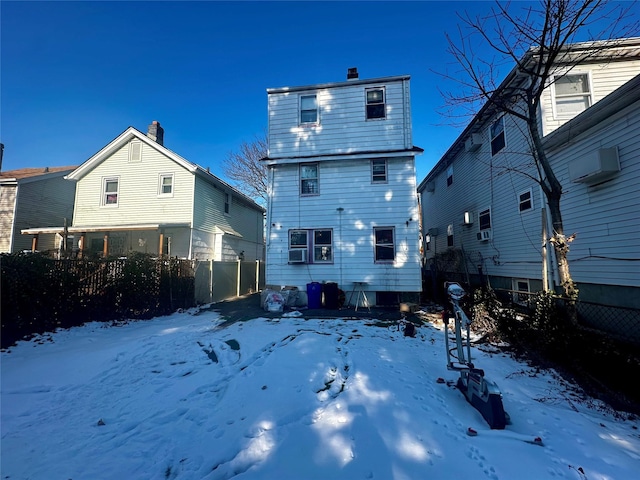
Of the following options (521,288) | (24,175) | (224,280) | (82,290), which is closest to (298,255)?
(224,280)

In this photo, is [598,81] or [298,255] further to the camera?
[298,255]

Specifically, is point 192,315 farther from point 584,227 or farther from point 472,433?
point 584,227

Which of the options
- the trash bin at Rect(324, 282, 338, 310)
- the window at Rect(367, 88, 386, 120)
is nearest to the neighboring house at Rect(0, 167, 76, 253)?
the trash bin at Rect(324, 282, 338, 310)

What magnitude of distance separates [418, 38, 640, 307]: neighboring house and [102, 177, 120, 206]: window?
630 inches

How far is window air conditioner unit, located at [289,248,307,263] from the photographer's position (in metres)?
11.2

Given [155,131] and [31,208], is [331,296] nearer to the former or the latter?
[155,131]

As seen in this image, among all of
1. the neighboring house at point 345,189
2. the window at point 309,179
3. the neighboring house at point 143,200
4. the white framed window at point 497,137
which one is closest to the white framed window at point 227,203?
the neighboring house at point 143,200

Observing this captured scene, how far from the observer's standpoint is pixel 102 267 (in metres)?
7.67

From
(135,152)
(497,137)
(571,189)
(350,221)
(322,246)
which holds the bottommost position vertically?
(322,246)

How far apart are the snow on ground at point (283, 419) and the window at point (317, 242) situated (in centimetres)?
580

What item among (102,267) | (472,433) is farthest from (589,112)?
(102,267)

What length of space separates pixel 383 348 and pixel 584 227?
5.66 metres

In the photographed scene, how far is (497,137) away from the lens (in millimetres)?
10273

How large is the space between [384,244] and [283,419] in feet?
27.7
